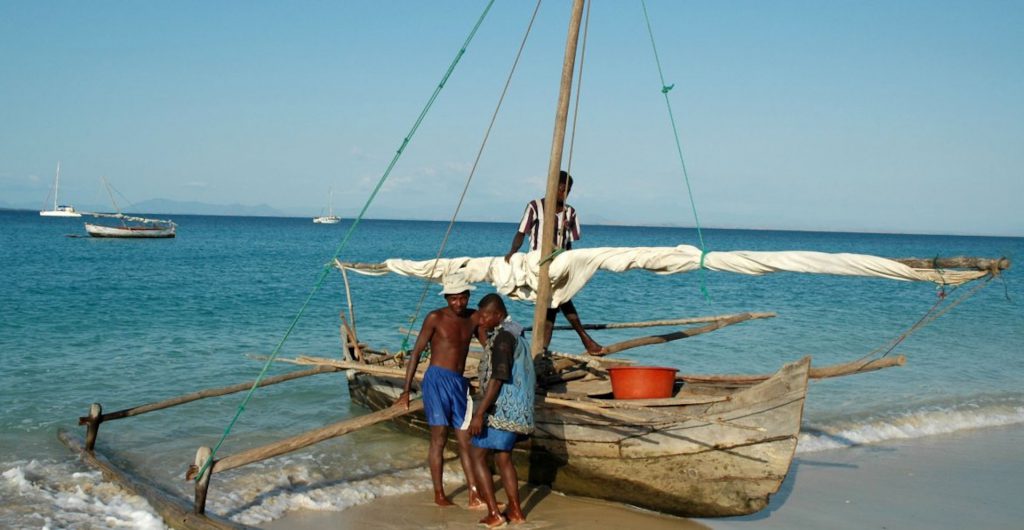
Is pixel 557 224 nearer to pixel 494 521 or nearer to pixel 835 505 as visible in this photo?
pixel 494 521

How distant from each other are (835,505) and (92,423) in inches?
253

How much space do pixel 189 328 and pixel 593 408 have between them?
11737 millimetres

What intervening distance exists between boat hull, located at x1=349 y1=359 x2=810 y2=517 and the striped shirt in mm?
1485

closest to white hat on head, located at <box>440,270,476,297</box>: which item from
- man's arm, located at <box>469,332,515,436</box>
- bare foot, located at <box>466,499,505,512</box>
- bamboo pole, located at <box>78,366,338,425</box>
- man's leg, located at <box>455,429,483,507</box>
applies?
man's arm, located at <box>469,332,515,436</box>

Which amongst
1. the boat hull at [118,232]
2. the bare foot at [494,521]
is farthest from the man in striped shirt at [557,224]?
the boat hull at [118,232]

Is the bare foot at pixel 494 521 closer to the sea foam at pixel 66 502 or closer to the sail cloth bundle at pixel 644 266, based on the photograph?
the sail cloth bundle at pixel 644 266

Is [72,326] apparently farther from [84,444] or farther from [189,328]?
[84,444]

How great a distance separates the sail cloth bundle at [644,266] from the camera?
17.7 feet

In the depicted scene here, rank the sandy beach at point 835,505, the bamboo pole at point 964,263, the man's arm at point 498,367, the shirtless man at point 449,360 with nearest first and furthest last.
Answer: the bamboo pole at point 964,263 → the man's arm at point 498,367 → the shirtless man at point 449,360 → the sandy beach at point 835,505

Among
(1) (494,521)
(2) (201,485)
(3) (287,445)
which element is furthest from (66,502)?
(1) (494,521)

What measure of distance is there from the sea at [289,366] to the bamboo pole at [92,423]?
0.62ft

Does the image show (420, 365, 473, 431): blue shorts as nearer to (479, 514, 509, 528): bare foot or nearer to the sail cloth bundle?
(479, 514, 509, 528): bare foot

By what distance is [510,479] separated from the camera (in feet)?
19.5

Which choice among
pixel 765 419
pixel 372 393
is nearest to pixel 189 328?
pixel 372 393
